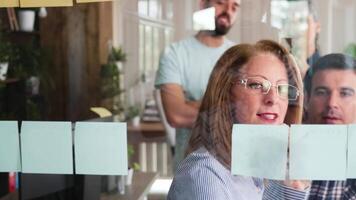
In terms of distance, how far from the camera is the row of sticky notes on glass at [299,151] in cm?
97

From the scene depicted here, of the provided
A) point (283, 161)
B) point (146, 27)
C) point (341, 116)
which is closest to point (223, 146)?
point (283, 161)

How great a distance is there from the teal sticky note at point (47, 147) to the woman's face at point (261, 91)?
16.4 inches

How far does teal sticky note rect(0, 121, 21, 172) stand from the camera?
1.12 meters

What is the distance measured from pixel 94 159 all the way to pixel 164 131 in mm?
302

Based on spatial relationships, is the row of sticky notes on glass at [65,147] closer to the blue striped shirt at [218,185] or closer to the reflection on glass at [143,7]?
the blue striped shirt at [218,185]

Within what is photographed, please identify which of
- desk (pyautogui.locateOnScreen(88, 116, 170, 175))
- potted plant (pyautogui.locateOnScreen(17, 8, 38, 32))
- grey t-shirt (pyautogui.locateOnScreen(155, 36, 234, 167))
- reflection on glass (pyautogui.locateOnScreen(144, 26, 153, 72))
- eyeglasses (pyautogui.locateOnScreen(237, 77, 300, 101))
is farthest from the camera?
potted plant (pyautogui.locateOnScreen(17, 8, 38, 32))

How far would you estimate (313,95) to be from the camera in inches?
39.0

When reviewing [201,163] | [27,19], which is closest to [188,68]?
[201,163]

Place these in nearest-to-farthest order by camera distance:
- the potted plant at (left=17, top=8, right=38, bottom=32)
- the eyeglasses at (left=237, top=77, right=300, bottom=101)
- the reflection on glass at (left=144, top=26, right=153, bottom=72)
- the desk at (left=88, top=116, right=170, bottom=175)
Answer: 1. the eyeglasses at (left=237, top=77, right=300, bottom=101)
2. the reflection on glass at (left=144, top=26, right=153, bottom=72)
3. the desk at (left=88, top=116, right=170, bottom=175)
4. the potted plant at (left=17, top=8, right=38, bottom=32)

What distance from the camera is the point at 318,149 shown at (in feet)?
3.18

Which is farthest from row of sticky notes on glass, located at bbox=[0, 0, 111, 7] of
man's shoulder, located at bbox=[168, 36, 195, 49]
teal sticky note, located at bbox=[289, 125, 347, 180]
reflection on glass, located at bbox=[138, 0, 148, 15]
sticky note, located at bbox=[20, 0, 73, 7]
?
teal sticky note, located at bbox=[289, 125, 347, 180]

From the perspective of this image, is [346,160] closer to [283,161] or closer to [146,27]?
[283,161]

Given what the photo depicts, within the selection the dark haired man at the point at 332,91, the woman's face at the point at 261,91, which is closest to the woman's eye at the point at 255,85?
the woman's face at the point at 261,91

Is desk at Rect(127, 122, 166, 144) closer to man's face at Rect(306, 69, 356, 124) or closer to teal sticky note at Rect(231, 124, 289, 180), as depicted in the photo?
teal sticky note at Rect(231, 124, 289, 180)
